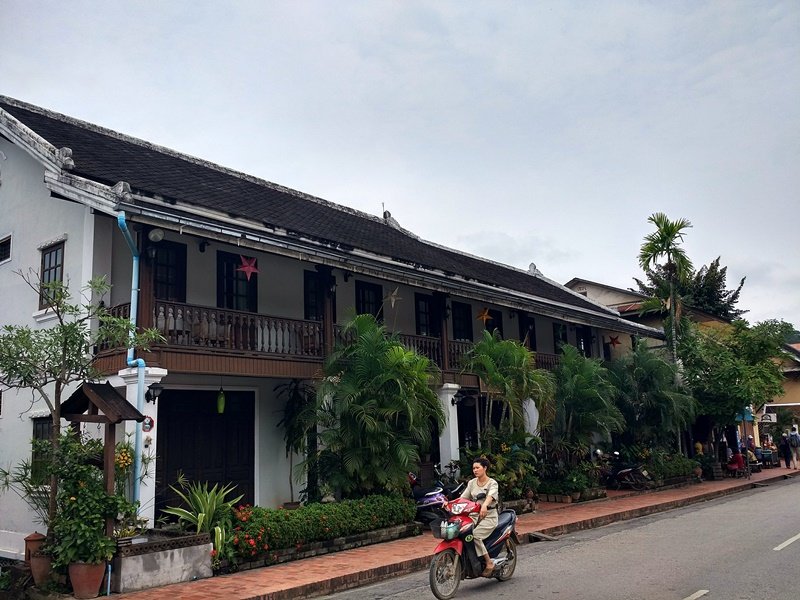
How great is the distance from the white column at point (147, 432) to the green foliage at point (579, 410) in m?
10.6

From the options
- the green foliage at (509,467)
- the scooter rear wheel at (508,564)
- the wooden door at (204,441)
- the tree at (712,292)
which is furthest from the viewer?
the tree at (712,292)

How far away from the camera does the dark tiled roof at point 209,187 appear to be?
1349 centimetres

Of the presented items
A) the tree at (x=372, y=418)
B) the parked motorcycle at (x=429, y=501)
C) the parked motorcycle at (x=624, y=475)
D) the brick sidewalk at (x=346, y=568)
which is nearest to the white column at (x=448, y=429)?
the parked motorcycle at (x=429, y=501)

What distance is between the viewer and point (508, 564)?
944cm

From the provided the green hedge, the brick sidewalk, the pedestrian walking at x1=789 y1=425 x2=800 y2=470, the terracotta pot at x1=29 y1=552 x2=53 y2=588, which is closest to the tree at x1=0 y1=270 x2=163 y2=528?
the terracotta pot at x1=29 y1=552 x2=53 y2=588

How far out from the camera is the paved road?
8.29 metres

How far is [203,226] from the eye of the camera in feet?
37.5

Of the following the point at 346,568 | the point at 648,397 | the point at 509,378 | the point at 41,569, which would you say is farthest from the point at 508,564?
the point at 648,397

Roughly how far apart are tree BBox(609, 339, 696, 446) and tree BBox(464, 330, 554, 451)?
561cm

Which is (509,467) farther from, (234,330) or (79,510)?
(79,510)

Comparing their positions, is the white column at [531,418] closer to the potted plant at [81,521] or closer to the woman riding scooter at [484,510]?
the woman riding scooter at [484,510]

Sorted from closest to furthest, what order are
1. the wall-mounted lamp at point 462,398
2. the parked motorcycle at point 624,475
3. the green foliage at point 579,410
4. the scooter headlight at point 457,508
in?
the scooter headlight at point 457,508 < the wall-mounted lamp at point 462,398 < the green foliage at point 579,410 < the parked motorcycle at point 624,475

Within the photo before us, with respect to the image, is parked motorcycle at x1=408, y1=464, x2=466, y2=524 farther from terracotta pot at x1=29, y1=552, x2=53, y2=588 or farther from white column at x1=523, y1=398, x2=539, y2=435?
terracotta pot at x1=29, y1=552, x2=53, y2=588

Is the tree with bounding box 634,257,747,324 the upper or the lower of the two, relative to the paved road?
upper
